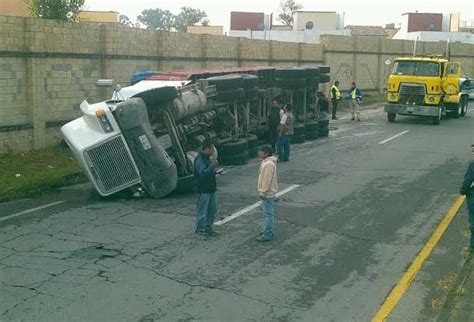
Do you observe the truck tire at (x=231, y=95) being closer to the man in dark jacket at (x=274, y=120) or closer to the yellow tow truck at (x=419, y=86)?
the man in dark jacket at (x=274, y=120)

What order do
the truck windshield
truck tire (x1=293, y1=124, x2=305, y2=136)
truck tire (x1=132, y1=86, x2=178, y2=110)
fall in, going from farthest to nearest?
the truck windshield
truck tire (x1=293, y1=124, x2=305, y2=136)
truck tire (x1=132, y1=86, x2=178, y2=110)

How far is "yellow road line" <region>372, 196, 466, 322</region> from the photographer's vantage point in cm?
727

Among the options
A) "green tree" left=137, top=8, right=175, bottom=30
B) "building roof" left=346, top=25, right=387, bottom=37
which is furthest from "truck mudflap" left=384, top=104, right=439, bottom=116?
"green tree" left=137, top=8, right=175, bottom=30

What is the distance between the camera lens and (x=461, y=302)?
742cm

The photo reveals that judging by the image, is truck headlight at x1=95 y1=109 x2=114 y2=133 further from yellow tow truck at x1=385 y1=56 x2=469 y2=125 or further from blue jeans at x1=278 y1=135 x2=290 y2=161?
yellow tow truck at x1=385 y1=56 x2=469 y2=125

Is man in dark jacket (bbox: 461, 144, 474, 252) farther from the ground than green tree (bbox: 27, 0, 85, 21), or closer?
closer

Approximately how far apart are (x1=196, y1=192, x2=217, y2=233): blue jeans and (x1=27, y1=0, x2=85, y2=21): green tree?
2115 cm

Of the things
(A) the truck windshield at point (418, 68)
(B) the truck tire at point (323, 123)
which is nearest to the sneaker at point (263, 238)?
(B) the truck tire at point (323, 123)

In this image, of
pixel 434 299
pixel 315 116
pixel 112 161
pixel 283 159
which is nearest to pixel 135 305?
pixel 434 299

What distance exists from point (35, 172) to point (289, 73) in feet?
30.4

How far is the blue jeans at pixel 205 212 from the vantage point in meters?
10.2

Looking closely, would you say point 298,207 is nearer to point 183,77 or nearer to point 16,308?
point 183,77

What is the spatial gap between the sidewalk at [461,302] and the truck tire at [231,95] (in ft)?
29.1

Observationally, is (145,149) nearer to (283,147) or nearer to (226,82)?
(226,82)
